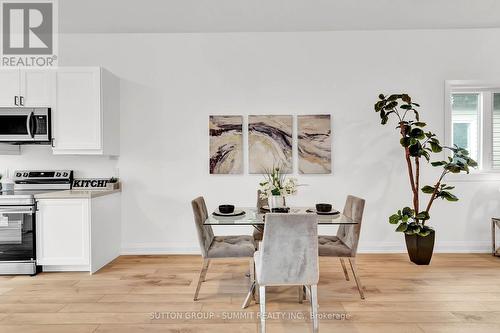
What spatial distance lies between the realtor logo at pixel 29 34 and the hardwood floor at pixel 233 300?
2758 mm

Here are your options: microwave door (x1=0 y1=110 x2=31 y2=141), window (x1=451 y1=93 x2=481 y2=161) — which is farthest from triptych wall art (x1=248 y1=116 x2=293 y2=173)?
microwave door (x1=0 y1=110 x2=31 y2=141)

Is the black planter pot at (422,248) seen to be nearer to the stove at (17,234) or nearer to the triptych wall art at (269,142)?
the triptych wall art at (269,142)

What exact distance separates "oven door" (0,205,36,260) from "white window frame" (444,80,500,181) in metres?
5.20

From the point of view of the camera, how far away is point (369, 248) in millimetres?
4312

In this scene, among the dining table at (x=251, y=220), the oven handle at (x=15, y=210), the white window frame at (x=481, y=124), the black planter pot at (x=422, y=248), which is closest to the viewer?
the dining table at (x=251, y=220)

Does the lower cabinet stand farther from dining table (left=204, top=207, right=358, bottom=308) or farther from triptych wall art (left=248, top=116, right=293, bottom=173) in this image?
triptych wall art (left=248, top=116, right=293, bottom=173)

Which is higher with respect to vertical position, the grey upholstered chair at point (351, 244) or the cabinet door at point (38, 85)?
the cabinet door at point (38, 85)

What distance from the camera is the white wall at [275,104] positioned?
431 centimetres

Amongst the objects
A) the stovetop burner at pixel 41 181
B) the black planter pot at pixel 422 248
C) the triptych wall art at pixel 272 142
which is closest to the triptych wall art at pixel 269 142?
the triptych wall art at pixel 272 142

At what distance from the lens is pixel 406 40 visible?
432cm

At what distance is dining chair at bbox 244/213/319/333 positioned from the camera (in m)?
2.20

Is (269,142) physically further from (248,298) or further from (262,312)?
(262,312)

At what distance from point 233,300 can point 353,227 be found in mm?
1275

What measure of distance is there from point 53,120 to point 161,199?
5.33ft
